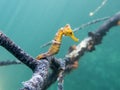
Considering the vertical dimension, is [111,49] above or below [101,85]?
above

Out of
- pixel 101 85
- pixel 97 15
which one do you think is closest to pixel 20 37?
pixel 97 15

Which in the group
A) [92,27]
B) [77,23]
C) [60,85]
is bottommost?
[60,85]

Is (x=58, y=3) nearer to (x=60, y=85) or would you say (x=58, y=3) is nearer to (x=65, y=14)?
(x=65, y=14)

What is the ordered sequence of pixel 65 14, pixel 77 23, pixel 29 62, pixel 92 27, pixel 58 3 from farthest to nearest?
pixel 58 3, pixel 65 14, pixel 77 23, pixel 92 27, pixel 29 62

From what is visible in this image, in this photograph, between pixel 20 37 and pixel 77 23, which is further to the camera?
pixel 20 37

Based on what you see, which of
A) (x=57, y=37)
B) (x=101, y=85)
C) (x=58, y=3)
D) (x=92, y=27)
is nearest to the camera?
(x=57, y=37)

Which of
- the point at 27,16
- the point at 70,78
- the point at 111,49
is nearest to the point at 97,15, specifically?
the point at 111,49
